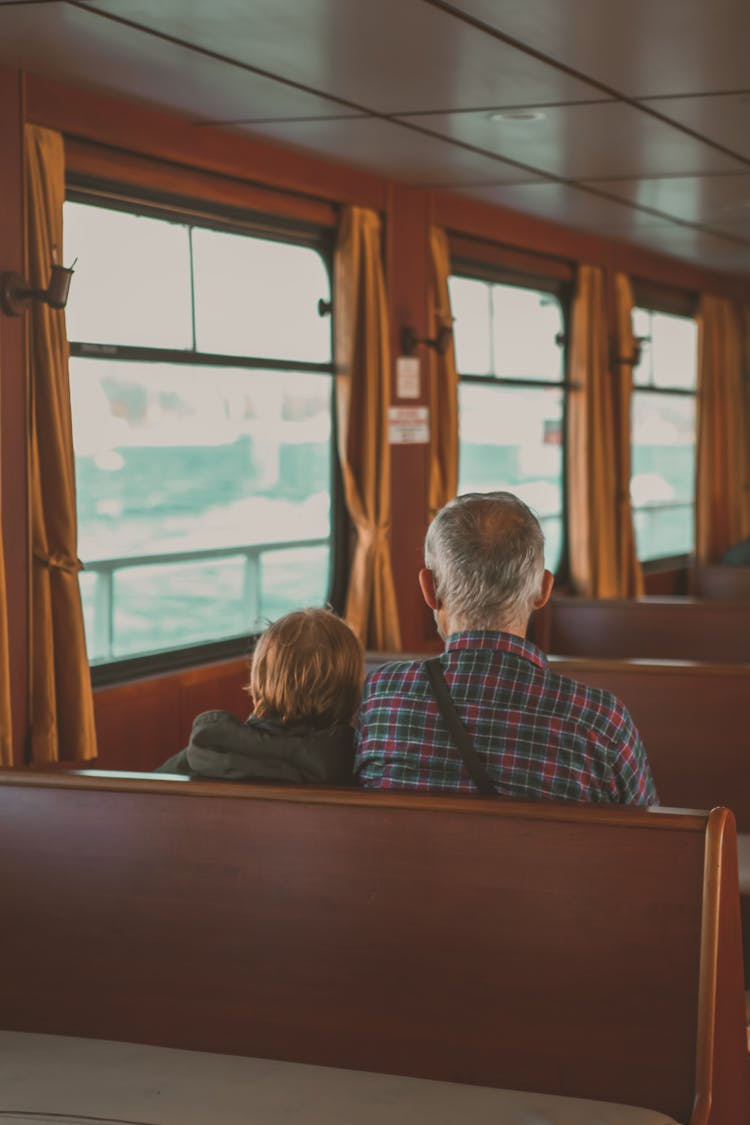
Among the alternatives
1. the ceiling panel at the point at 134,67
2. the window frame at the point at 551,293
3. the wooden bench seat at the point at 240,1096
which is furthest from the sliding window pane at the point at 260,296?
the wooden bench seat at the point at 240,1096

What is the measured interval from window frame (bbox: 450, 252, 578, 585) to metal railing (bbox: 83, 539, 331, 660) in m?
1.36

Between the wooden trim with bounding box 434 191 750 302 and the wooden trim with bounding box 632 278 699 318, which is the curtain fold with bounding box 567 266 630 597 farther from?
the wooden trim with bounding box 632 278 699 318

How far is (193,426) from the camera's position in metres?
9.79

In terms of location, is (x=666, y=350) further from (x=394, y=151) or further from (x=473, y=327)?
(x=394, y=151)

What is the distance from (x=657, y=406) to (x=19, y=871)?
332 inches

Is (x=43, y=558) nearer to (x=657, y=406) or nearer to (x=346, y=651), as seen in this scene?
(x=346, y=651)

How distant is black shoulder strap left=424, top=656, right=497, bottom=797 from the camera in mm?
2555

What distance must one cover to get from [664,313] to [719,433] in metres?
1.09

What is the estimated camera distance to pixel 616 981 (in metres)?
2.39

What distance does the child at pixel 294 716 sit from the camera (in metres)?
2.69

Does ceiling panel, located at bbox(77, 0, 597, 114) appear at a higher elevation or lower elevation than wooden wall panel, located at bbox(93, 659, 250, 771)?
higher

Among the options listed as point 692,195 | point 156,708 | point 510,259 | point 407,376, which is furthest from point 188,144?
point 510,259

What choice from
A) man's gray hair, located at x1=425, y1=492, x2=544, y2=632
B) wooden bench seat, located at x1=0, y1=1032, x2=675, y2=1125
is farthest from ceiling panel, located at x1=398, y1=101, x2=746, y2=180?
wooden bench seat, located at x1=0, y1=1032, x2=675, y2=1125

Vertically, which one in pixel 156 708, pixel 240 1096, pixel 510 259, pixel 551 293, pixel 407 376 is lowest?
pixel 240 1096
